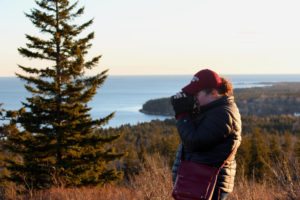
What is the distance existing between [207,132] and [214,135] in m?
0.06

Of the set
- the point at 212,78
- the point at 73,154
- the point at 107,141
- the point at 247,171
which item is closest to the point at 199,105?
the point at 212,78

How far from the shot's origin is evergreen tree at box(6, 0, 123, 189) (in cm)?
1380

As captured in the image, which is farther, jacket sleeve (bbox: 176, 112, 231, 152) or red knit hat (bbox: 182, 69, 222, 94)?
red knit hat (bbox: 182, 69, 222, 94)

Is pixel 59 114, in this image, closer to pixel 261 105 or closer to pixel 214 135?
pixel 214 135

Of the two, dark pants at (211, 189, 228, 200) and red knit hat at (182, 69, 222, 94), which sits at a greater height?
red knit hat at (182, 69, 222, 94)

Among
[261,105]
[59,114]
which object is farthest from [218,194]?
[261,105]

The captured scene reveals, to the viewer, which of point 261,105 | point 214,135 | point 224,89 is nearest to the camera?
point 214,135

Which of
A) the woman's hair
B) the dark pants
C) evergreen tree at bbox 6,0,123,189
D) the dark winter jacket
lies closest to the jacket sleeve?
the dark winter jacket

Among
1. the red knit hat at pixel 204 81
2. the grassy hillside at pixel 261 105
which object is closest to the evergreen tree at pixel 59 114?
the red knit hat at pixel 204 81

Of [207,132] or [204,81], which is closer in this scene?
[207,132]

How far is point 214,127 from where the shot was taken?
2.36 m

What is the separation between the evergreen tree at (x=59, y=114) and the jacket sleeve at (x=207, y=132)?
1167 centimetres

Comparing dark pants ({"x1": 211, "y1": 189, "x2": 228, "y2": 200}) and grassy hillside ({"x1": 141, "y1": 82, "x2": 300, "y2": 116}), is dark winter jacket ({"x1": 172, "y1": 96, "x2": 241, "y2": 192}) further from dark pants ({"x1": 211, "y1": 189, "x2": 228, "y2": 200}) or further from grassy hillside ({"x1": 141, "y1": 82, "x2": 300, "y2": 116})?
grassy hillside ({"x1": 141, "y1": 82, "x2": 300, "y2": 116})

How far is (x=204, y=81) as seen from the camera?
8.29 ft
